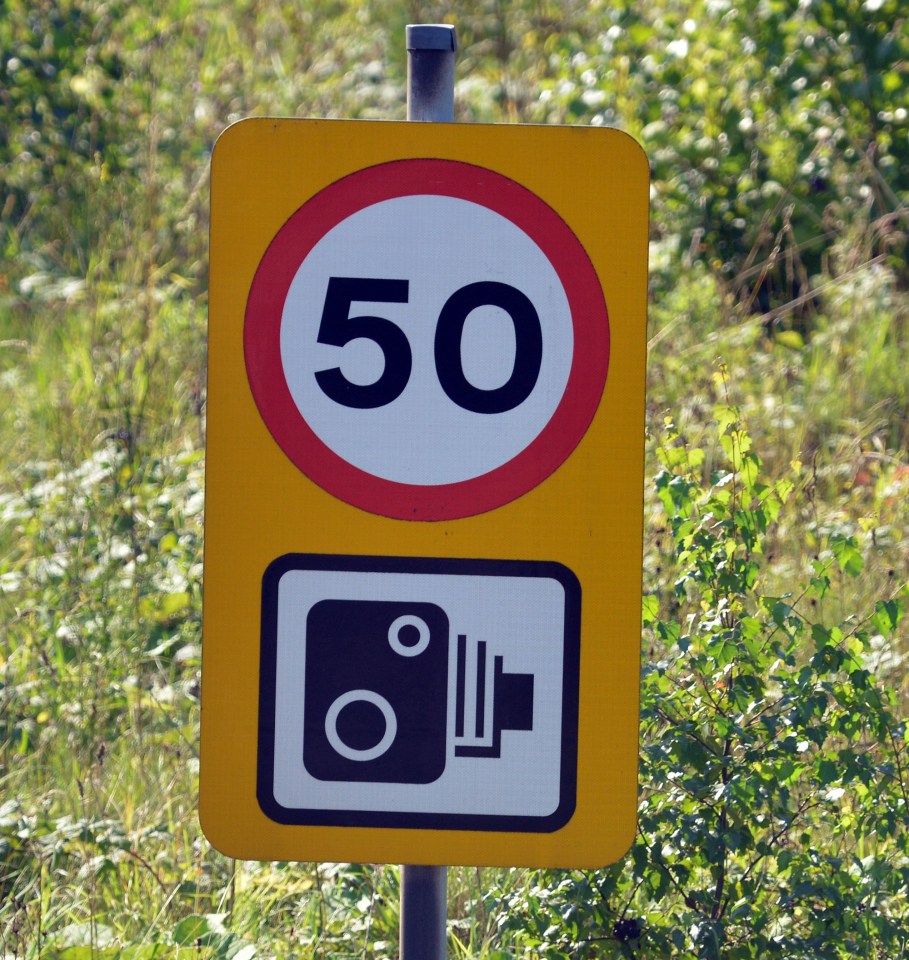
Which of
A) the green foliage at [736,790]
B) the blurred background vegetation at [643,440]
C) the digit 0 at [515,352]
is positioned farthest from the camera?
the blurred background vegetation at [643,440]

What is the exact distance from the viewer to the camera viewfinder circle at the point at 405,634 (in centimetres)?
143

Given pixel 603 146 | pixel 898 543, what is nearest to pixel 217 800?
pixel 603 146

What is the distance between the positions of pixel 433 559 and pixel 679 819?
2.85 ft

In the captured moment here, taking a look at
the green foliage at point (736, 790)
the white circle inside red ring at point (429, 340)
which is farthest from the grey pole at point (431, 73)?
the green foliage at point (736, 790)

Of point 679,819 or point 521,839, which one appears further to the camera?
point 679,819

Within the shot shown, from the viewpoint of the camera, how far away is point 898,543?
339 cm

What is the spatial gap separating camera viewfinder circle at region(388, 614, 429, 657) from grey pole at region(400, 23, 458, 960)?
261 mm

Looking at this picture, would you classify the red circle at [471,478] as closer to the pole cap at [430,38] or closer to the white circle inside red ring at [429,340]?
the white circle inside red ring at [429,340]

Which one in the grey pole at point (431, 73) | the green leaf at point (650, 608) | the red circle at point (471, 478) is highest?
the grey pole at point (431, 73)

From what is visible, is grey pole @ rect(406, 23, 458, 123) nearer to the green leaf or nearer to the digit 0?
the digit 0

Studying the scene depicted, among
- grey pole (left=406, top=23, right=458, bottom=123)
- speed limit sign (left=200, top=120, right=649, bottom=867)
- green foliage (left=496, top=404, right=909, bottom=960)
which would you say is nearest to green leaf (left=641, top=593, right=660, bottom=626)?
green foliage (left=496, top=404, right=909, bottom=960)

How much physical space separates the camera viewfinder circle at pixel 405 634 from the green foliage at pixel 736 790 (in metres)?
0.76

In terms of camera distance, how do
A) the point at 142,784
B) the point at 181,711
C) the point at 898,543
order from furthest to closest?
1. the point at 898,543
2. the point at 181,711
3. the point at 142,784

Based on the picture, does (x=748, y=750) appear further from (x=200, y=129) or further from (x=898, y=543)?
(x=200, y=129)
